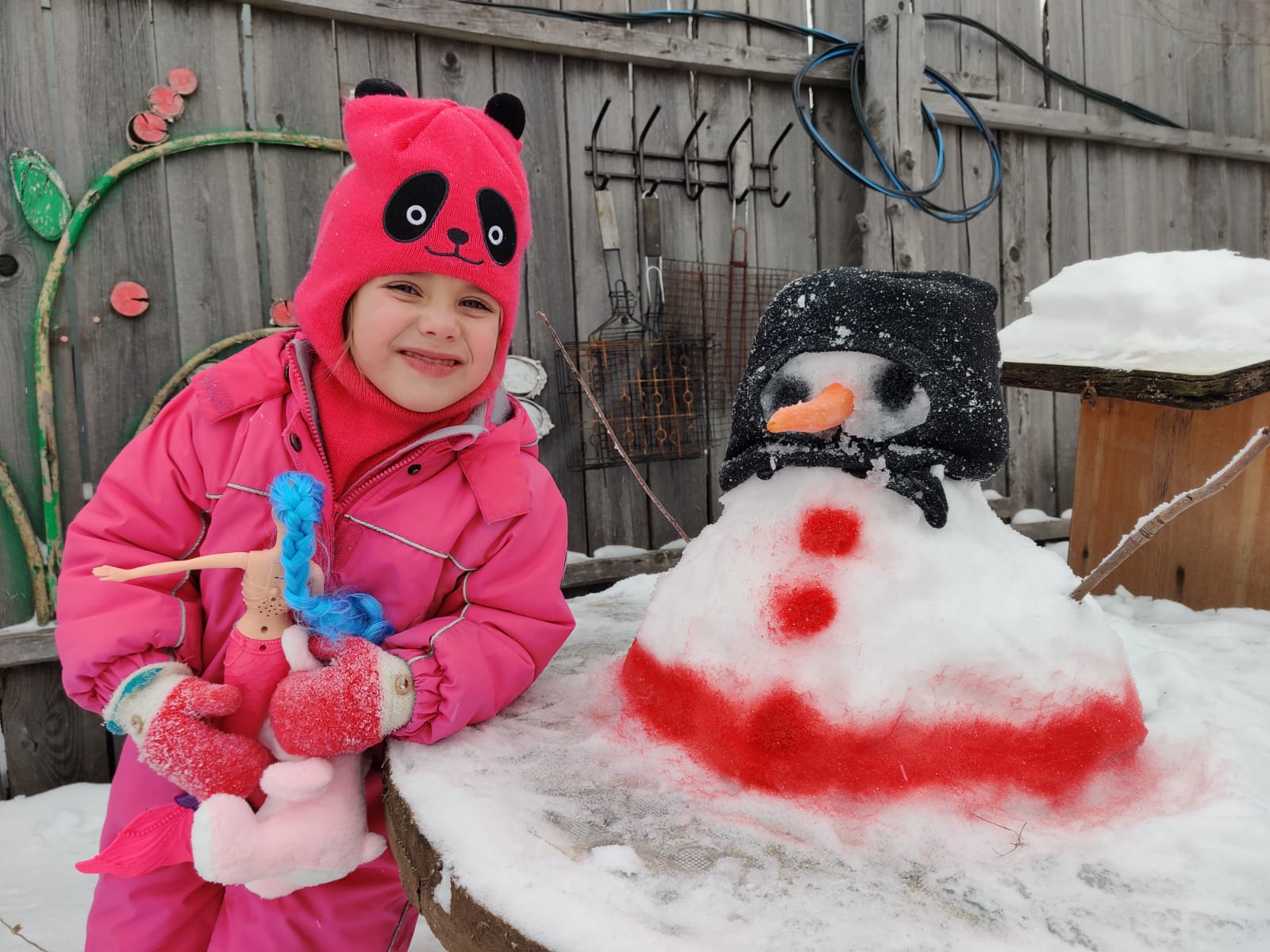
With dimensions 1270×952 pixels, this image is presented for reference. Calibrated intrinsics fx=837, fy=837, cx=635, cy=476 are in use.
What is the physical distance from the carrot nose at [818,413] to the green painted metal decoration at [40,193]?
186 centimetres

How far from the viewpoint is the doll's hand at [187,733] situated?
90 cm

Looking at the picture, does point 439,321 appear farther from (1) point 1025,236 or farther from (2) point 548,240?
(1) point 1025,236

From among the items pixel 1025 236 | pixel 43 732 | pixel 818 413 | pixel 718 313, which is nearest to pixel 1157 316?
pixel 818 413

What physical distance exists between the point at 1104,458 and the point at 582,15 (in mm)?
1842

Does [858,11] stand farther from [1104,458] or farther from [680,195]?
[1104,458]

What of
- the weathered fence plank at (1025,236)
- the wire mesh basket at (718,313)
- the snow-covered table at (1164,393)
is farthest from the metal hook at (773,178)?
the snow-covered table at (1164,393)

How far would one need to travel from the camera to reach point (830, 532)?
Result: 0.93 meters

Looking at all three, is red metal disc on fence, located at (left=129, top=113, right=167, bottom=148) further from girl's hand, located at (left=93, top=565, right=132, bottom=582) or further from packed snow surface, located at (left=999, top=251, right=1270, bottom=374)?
packed snow surface, located at (left=999, top=251, right=1270, bottom=374)

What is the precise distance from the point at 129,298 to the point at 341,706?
1536 mm

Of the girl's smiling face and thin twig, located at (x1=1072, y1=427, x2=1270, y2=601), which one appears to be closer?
thin twig, located at (x1=1072, y1=427, x2=1270, y2=601)

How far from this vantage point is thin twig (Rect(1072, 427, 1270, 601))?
77 cm

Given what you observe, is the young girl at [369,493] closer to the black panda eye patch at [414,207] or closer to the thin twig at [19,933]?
the black panda eye patch at [414,207]

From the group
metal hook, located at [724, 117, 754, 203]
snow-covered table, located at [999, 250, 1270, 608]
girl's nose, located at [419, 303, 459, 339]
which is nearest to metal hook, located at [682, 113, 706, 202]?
metal hook, located at [724, 117, 754, 203]

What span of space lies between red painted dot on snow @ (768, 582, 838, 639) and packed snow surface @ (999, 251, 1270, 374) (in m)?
0.86
